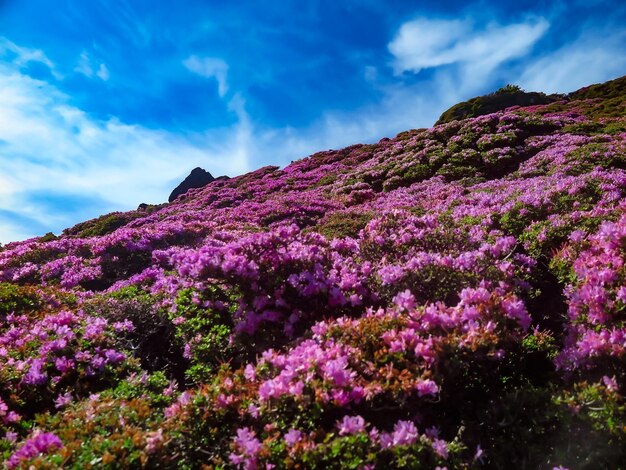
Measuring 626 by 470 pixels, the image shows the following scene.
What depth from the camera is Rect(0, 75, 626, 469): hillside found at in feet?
11.7

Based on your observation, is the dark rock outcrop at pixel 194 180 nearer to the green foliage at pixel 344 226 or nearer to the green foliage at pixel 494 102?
the green foliage at pixel 494 102

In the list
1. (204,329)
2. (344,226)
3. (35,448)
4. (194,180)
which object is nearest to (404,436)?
(35,448)

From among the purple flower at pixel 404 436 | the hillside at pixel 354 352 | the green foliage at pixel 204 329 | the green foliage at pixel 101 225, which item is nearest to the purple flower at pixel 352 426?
the hillside at pixel 354 352

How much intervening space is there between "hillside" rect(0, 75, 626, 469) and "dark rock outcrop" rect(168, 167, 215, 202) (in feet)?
165

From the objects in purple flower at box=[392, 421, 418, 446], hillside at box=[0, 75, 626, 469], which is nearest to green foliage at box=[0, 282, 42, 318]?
hillside at box=[0, 75, 626, 469]

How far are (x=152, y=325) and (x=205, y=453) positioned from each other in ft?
13.6

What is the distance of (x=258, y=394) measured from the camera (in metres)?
4.07

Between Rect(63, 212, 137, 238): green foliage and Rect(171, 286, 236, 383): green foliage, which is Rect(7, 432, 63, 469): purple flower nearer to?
Rect(171, 286, 236, 383): green foliage

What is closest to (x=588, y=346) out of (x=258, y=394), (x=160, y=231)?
(x=258, y=394)

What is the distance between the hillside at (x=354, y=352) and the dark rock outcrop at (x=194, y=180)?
50405 mm

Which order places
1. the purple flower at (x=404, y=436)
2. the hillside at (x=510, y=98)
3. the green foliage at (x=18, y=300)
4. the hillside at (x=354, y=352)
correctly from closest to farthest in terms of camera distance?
the purple flower at (x=404, y=436) < the hillside at (x=354, y=352) < the green foliage at (x=18, y=300) < the hillside at (x=510, y=98)

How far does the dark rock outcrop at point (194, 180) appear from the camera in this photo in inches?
2312

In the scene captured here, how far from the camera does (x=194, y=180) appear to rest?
59594mm

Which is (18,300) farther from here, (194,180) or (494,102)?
(194,180)
